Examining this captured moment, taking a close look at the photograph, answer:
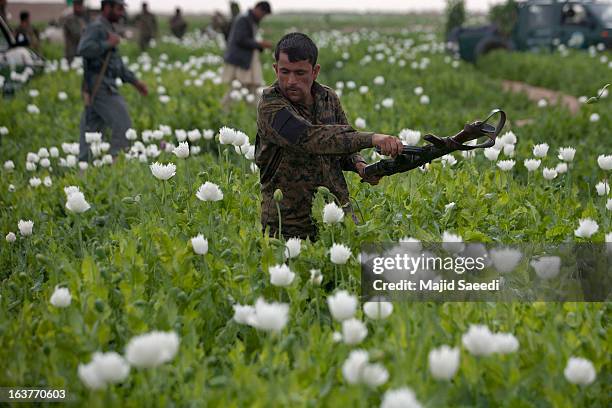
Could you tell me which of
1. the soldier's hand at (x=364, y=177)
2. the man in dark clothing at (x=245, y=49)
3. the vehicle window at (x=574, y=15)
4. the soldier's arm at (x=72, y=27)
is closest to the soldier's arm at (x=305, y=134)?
the soldier's hand at (x=364, y=177)

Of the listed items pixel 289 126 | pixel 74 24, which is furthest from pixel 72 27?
pixel 289 126

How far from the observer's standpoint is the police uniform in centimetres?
747

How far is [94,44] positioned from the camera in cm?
742

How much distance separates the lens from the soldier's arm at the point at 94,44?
7422mm

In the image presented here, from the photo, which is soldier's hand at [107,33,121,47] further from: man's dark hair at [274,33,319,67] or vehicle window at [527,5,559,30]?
vehicle window at [527,5,559,30]

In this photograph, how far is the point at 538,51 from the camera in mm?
18531

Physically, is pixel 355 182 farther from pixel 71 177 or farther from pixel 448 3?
pixel 448 3

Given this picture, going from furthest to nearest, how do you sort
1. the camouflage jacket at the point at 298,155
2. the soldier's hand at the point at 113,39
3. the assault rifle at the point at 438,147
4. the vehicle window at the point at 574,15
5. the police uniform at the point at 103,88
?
1. the vehicle window at the point at 574,15
2. the police uniform at the point at 103,88
3. the soldier's hand at the point at 113,39
4. the camouflage jacket at the point at 298,155
5. the assault rifle at the point at 438,147

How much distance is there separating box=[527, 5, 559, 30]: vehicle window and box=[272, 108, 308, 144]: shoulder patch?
1653 centimetres

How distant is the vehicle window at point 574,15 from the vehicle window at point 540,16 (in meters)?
0.31

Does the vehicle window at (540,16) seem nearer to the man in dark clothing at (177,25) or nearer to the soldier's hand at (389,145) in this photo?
the soldier's hand at (389,145)

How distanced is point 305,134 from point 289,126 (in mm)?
92

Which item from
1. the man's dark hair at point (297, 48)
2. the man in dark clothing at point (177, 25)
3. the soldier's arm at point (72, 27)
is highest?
the man in dark clothing at point (177, 25)

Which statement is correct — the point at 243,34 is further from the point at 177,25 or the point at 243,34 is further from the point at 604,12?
the point at 177,25
